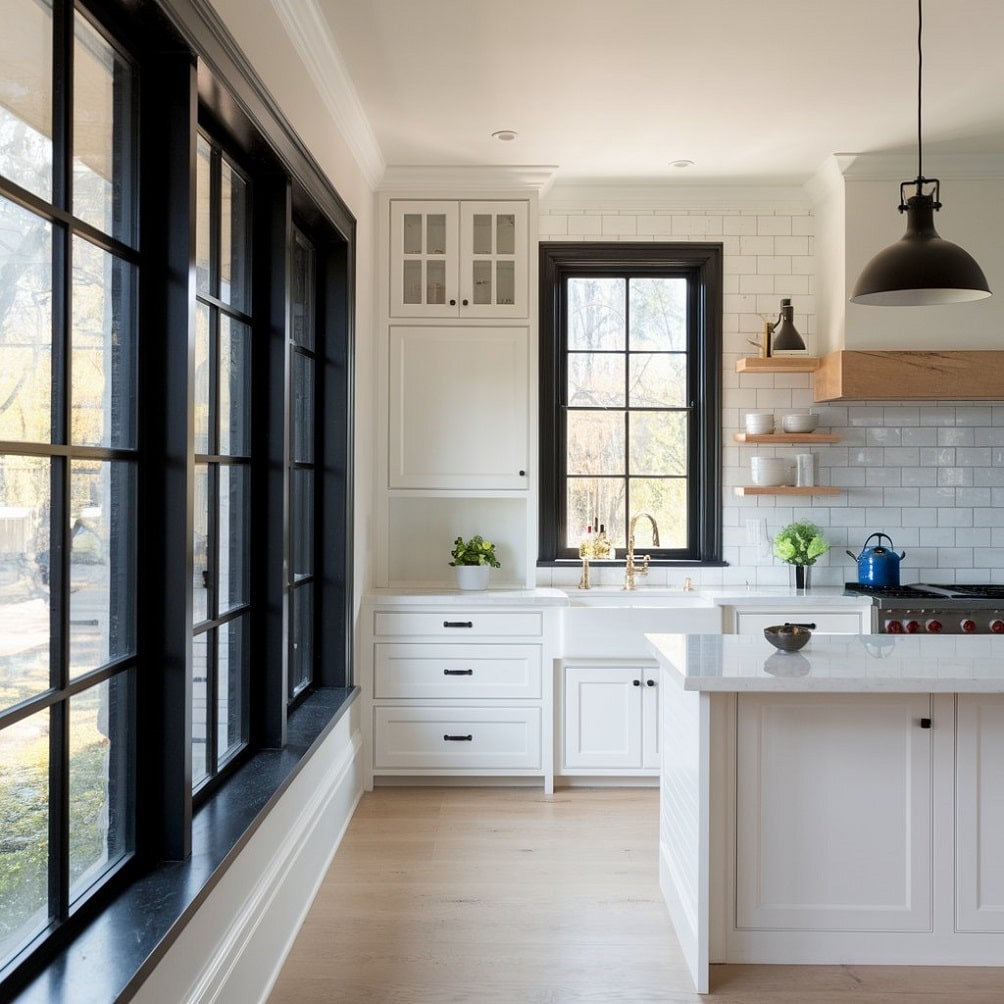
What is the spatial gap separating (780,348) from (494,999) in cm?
321

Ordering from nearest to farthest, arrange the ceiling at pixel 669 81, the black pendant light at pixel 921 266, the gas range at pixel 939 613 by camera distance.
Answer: the black pendant light at pixel 921 266 → the ceiling at pixel 669 81 → the gas range at pixel 939 613

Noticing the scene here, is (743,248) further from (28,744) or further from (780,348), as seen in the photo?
(28,744)

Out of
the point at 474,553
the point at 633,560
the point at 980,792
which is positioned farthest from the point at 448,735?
the point at 980,792

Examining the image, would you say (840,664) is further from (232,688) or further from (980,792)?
(232,688)

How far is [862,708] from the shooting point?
2748 millimetres

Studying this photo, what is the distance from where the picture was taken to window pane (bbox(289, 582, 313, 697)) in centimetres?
363

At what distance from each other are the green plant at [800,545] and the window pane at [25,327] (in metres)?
3.74

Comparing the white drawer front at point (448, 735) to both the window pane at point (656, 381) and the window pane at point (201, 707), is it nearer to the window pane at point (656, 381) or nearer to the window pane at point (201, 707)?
the window pane at point (656, 381)

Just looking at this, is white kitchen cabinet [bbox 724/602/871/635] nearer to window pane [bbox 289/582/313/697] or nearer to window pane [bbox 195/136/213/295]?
window pane [bbox 289/582/313/697]

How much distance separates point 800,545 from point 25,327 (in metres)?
3.86

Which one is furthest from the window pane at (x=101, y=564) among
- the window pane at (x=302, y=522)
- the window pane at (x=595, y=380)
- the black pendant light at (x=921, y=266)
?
the window pane at (x=595, y=380)

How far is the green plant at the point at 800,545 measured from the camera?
470cm

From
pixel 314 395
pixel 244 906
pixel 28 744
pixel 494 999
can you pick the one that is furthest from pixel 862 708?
pixel 314 395

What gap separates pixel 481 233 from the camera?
4.72 metres
